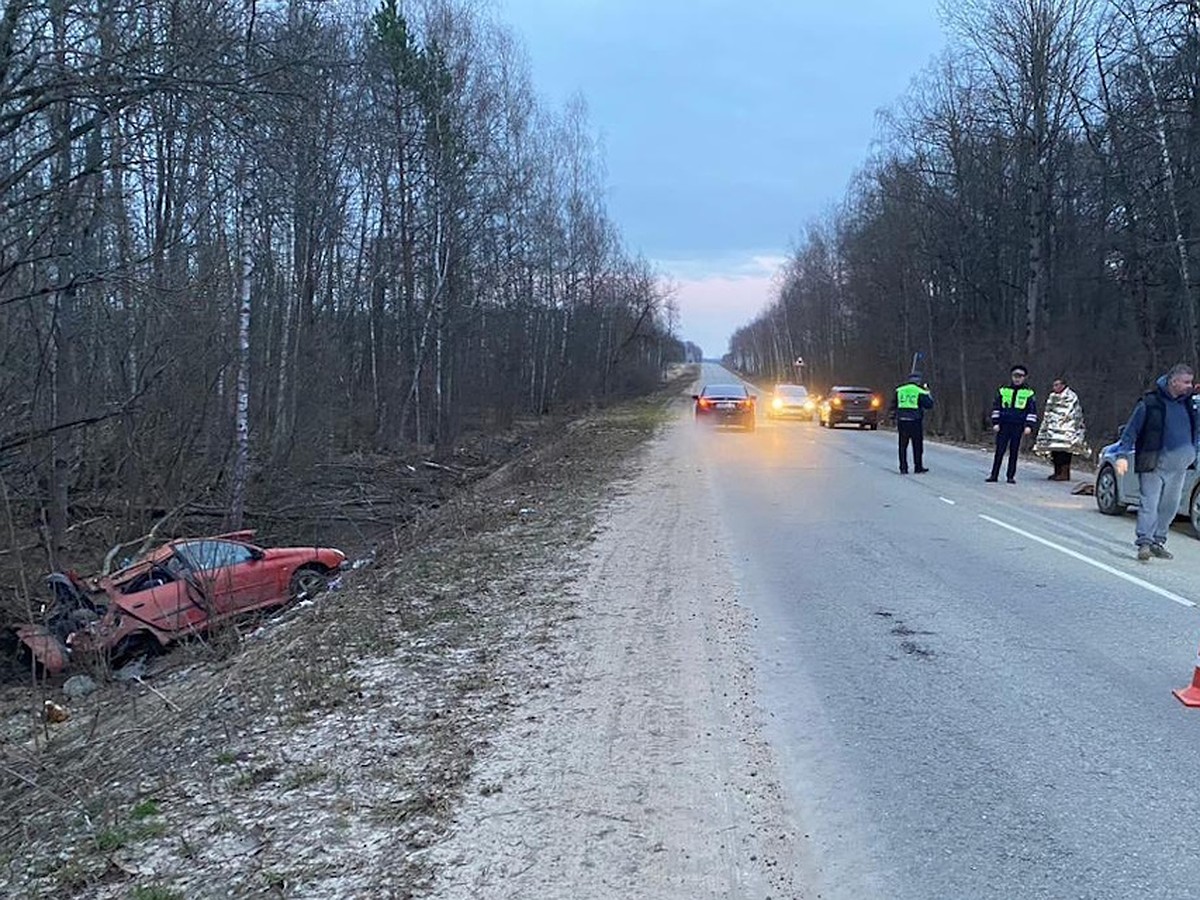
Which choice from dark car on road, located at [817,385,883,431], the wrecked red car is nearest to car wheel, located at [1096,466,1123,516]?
the wrecked red car

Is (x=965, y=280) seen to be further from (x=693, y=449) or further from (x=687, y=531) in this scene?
(x=687, y=531)

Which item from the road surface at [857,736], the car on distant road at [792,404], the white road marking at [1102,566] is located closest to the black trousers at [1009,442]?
the white road marking at [1102,566]

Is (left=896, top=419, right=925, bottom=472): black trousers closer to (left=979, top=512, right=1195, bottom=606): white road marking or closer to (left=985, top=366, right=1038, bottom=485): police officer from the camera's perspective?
(left=985, top=366, right=1038, bottom=485): police officer

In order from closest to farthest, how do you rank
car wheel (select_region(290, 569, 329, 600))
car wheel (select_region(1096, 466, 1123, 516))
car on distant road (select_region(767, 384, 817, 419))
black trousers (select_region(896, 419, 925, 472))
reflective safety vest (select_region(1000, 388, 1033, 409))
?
car wheel (select_region(290, 569, 329, 600)) < car wheel (select_region(1096, 466, 1123, 516)) < reflective safety vest (select_region(1000, 388, 1033, 409)) < black trousers (select_region(896, 419, 925, 472)) < car on distant road (select_region(767, 384, 817, 419))

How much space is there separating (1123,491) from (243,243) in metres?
14.7

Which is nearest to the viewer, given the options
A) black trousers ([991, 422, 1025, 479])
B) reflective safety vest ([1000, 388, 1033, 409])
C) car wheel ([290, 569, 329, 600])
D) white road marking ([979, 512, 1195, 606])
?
white road marking ([979, 512, 1195, 606])

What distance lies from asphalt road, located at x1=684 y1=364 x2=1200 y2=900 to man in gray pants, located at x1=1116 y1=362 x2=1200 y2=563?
324 mm

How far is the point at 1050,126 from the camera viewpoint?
3089cm

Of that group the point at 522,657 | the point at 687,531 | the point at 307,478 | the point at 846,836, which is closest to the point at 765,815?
the point at 846,836

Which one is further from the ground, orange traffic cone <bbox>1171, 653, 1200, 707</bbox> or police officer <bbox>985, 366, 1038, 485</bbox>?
police officer <bbox>985, 366, 1038, 485</bbox>

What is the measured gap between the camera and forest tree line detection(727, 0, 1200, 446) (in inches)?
944

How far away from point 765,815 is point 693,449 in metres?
20.7

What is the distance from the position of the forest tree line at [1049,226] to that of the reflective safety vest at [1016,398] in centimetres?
911

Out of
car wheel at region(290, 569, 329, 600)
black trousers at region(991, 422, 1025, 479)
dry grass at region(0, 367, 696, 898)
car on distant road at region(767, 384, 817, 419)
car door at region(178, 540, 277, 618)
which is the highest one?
car on distant road at region(767, 384, 817, 419)
